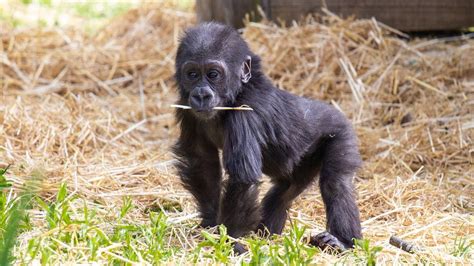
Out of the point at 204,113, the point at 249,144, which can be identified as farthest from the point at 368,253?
the point at 204,113

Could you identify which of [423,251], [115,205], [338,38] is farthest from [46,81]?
[423,251]

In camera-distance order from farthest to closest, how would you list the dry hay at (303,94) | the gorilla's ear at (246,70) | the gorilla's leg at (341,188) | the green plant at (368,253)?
the dry hay at (303,94) < the gorilla's ear at (246,70) < the gorilla's leg at (341,188) < the green plant at (368,253)

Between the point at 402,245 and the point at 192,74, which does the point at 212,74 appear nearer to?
the point at 192,74

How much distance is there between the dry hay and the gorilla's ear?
42.5 inches

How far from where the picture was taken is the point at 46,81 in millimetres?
9727

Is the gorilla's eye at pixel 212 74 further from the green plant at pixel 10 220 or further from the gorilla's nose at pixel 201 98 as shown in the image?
the green plant at pixel 10 220

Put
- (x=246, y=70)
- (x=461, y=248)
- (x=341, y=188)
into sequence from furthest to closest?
(x=246, y=70)
(x=341, y=188)
(x=461, y=248)

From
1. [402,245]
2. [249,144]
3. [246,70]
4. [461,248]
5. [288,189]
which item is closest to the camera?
[461,248]

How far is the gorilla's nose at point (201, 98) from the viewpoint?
5.42 metres

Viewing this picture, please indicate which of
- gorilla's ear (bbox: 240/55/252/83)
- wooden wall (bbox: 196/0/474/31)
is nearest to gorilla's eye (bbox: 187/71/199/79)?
gorilla's ear (bbox: 240/55/252/83)

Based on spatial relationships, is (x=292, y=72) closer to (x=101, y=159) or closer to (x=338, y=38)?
(x=338, y=38)

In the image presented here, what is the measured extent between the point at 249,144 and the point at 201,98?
444mm

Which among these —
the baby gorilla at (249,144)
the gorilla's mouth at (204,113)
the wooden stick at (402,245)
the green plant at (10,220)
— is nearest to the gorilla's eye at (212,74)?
the baby gorilla at (249,144)

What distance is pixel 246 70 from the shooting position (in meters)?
5.79
